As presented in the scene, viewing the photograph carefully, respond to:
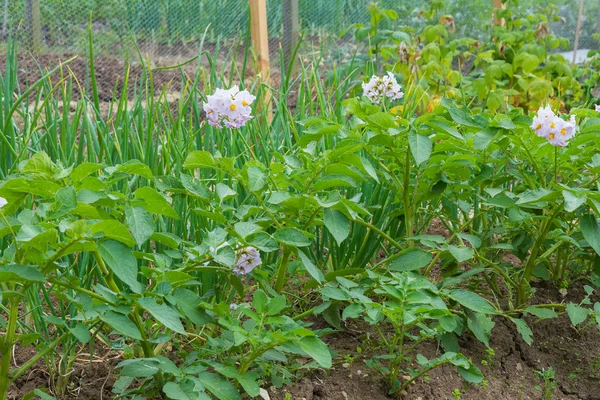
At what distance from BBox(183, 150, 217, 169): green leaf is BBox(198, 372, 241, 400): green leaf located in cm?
38

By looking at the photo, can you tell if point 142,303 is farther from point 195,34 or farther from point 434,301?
point 195,34

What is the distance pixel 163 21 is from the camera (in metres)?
4.46

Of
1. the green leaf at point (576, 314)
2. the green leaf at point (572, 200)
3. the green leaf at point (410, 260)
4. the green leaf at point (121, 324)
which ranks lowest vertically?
the green leaf at point (576, 314)

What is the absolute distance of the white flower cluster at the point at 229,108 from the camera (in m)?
1.50

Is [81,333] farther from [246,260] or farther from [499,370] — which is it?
[499,370]

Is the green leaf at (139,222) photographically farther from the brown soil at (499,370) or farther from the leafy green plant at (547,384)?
the leafy green plant at (547,384)

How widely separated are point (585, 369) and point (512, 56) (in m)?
3.65

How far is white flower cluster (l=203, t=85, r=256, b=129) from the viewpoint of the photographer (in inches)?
59.2

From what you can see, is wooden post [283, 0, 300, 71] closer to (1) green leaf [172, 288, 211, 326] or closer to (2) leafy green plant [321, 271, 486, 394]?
(2) leafy green plant [321, 271, 486, 394]

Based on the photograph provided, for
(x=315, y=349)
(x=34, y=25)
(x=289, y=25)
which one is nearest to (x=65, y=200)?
(x=315, y=349)

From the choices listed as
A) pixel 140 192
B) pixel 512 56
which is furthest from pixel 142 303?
pixel 512 56

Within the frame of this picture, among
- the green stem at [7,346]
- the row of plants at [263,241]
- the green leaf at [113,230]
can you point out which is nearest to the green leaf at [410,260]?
the row of plants at [263,241]

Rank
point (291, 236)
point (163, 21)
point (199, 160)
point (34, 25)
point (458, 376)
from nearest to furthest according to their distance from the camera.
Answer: point (291, 236) < point (199, 160) < point (458, 376) < point (34, 25) < point (163, 21)

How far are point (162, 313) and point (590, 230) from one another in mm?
881
